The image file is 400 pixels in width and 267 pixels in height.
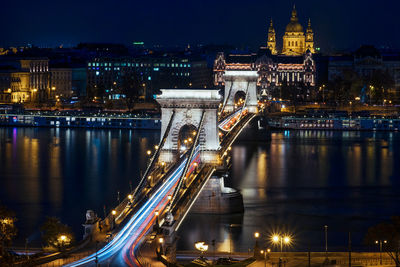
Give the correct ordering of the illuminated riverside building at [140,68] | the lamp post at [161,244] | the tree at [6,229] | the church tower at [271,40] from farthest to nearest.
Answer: the church tower at [271,40], the illuminated riverside building at [140,68], the tree at [6,229], the lamp post at [161,244]

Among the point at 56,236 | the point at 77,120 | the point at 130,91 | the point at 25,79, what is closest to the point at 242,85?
the point at 77,120

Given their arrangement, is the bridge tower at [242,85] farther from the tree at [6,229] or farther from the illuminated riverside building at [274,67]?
the illuminated riverside building at [274,67]

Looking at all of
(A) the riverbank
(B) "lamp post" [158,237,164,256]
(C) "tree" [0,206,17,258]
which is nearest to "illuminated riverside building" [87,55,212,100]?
(A) the riverbank

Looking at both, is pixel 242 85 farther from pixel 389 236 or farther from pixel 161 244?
pixel 161 244

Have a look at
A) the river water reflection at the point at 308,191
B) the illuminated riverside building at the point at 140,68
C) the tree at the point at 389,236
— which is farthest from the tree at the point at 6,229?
the illuminated riverside building at the point at 140,68

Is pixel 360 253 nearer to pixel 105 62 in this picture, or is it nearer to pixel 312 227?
pixel 312 227
